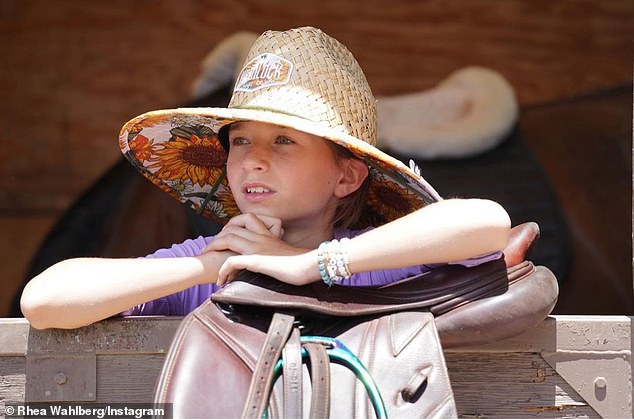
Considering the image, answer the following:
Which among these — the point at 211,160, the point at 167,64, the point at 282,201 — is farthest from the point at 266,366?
the point at 167,64

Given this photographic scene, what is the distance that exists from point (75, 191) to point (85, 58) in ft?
1.66

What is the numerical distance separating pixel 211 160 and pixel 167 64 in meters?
2.13

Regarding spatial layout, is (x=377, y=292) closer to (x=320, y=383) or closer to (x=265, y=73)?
(x=320, y=383)

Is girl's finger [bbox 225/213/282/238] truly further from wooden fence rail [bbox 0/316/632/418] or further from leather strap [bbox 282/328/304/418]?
leather strap [bbox 282/328/304/418]

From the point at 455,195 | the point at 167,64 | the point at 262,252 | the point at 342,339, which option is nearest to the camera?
the point at 342,339

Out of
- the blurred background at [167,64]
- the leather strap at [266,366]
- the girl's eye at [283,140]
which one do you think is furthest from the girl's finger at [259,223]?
the blurred background at [167,64]

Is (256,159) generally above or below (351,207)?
above

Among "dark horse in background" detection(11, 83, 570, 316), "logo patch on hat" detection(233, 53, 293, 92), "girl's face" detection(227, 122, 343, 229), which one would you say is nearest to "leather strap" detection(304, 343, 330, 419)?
"girl's face" detection(227, 122, 343, 229)

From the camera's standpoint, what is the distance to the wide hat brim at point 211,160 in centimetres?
138

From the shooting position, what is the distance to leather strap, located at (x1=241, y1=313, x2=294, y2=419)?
1081 mm

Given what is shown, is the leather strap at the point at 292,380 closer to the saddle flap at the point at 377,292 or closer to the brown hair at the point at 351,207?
the saddle flap at the point at 377,292

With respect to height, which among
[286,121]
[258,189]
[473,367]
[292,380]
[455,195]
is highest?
[286,121]

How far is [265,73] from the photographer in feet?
4.77

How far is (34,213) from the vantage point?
3809 mm
